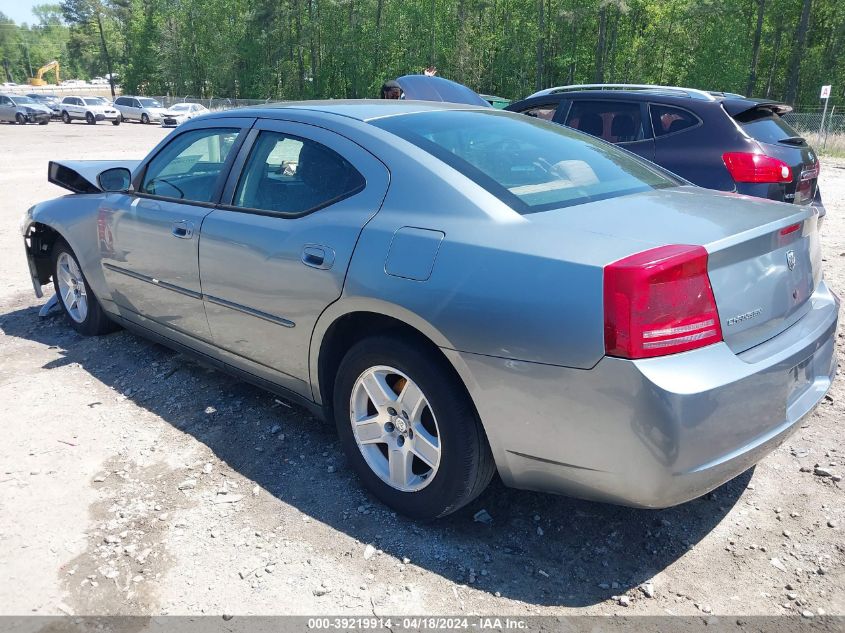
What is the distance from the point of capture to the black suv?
5523mm

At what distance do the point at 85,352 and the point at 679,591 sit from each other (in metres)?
4.14

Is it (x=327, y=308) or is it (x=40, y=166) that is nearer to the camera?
(x=327, y=308)

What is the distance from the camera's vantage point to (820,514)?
281 cm

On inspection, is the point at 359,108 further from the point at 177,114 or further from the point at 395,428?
the point at 177,114

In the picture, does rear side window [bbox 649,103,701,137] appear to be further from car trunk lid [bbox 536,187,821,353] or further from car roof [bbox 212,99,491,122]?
car trunk lid [bbox 536,187,821,353]

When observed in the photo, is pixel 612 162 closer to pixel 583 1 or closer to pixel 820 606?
pixel 820 606

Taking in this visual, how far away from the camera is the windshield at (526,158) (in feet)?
8.86

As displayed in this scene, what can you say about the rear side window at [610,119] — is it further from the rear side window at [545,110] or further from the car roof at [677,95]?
the rear side window at [545,110]

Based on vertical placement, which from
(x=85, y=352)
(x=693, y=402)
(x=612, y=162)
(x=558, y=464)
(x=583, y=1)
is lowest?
(x=85, y=352)

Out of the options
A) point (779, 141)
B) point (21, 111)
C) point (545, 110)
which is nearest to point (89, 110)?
point (21, 111)

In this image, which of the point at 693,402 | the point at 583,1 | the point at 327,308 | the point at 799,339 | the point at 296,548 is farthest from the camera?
the point at 583,1

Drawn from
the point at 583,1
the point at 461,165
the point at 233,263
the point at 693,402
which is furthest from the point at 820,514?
the point at 583,1

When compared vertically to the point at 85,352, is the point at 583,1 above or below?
above

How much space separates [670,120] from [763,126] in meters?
0.78
